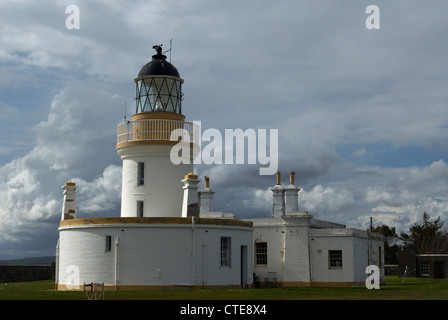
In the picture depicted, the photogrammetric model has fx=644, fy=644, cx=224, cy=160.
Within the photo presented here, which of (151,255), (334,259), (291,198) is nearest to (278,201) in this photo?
(291,198)

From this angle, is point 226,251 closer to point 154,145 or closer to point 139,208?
point 139,208

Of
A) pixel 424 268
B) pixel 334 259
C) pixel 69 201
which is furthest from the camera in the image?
pixel 424 268

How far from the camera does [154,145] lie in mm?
34062

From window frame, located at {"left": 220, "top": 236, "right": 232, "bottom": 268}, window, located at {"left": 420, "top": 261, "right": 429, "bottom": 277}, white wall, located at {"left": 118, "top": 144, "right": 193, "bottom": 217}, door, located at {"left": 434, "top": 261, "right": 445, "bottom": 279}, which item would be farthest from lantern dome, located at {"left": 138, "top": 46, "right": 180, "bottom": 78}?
door, located at {"left": 434, "top": 261, "right": 445, "bottom": 279}

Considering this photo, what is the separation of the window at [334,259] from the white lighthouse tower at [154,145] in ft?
34.2

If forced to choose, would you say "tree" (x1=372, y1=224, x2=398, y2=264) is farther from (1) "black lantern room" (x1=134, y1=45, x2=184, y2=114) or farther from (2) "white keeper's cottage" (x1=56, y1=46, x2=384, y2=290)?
(1) "black lantern room" (x1=134, y1=45, x2=184, y2=114)

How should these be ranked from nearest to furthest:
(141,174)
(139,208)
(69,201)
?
(139,208), (141,174), (69,201)

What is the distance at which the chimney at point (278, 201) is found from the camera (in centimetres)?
4069

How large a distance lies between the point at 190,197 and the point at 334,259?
38.2 ft

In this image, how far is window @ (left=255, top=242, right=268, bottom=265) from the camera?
131 feet

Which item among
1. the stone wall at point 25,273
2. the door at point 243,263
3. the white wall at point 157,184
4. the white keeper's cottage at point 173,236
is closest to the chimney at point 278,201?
the white keeper's cottage at point 173,236

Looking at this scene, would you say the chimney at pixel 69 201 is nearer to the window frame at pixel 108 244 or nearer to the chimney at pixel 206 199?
the window frame at pixel 108 244
